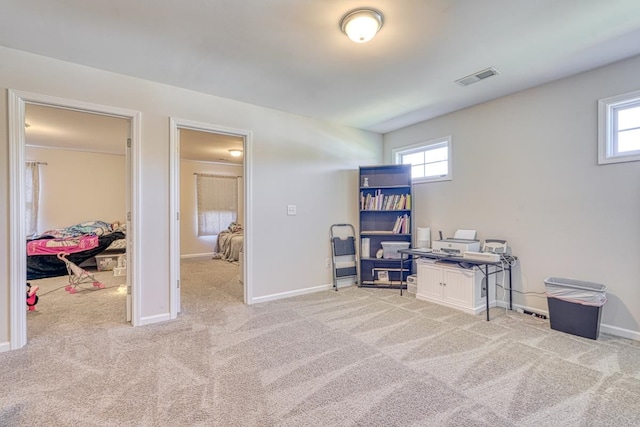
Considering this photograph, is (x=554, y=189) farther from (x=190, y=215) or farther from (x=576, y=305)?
(x=190, y=215)

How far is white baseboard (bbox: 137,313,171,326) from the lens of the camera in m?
2.92

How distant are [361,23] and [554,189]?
2.60 metres

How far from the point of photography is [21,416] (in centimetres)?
161

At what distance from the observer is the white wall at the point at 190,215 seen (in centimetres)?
709

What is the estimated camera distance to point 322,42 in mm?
2303

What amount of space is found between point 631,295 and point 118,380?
4.15 m

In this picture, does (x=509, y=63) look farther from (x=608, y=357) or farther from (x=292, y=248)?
(x=292, y=248)

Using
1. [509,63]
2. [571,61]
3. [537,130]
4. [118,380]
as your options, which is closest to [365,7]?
[509,63]

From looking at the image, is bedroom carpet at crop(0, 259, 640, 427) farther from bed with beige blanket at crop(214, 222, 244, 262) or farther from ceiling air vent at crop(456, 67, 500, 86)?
bed with beige blanket at crop(214, 222, 244, 262)

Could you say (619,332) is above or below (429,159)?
below

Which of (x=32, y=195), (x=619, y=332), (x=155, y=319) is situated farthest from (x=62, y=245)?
(x=619, y=332)

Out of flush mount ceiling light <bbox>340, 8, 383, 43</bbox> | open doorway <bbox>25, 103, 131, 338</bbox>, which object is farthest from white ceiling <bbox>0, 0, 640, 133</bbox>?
open doorway <bbox>25, 103, 131, 338</bbox>

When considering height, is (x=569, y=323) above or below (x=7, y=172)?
below

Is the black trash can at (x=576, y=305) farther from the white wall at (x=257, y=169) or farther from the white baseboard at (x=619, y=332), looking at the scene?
the white wall at (x=257, y=169)
